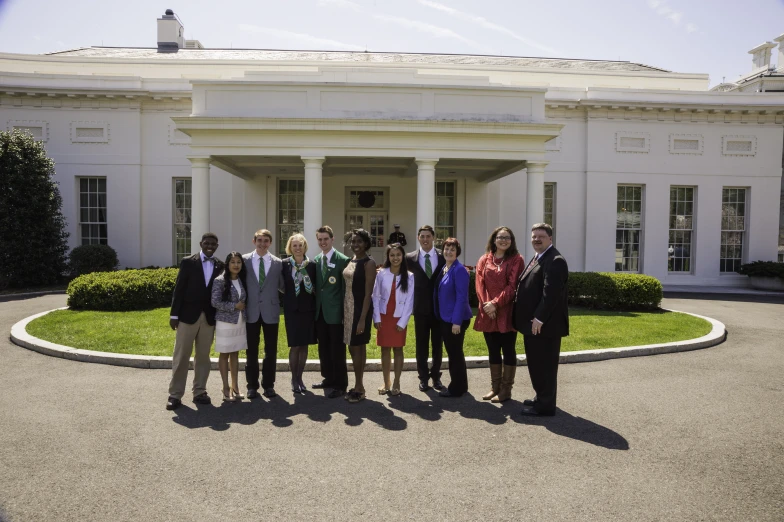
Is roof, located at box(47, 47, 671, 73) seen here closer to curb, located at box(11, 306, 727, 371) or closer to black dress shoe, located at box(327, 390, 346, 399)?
curb, located at box(11, 306, 727, 371)

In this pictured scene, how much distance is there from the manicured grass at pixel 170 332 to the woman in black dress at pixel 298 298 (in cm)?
169

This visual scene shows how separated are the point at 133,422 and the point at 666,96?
2070 cm

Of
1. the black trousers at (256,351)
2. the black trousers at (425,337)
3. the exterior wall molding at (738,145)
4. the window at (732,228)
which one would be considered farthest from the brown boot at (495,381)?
the exterior wall molding at (738,145)

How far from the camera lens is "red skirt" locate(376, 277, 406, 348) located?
6004 mm

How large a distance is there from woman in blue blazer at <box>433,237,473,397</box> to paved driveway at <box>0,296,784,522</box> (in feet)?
0.83

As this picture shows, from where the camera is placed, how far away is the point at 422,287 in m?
6.22

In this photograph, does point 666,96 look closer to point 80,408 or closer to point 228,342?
point 228,342

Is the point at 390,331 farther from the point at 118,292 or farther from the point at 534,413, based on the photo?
the point at 118,292

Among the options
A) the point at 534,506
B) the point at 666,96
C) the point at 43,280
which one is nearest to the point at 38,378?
the point at 534,506

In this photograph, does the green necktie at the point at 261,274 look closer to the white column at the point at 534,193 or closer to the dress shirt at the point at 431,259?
the dress shirt at the point at 431,259

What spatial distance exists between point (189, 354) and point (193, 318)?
0.41m

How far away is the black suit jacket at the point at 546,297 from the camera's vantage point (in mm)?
5340

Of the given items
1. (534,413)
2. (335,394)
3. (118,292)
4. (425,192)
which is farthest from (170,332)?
(425,192)

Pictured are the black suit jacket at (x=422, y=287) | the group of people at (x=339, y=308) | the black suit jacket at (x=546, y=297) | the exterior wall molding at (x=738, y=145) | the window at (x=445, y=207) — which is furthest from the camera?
the exterior wall molding at (x=738, y=145)
